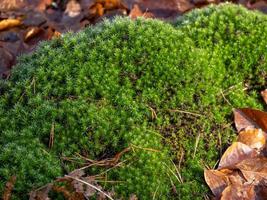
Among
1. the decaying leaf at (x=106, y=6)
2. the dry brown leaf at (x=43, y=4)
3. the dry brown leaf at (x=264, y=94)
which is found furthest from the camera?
the dry brown leaf at (x=43, y=4)

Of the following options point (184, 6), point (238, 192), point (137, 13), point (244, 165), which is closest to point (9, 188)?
point (238, 192)

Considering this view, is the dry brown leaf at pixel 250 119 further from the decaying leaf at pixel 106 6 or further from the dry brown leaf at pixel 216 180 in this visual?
the decaying leaf at pixel 106 6

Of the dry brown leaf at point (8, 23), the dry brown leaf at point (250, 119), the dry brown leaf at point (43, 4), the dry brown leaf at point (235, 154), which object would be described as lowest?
the dry brown leaf at point (235, 154)

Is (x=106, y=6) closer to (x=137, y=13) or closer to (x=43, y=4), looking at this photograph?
(x=137, y=13)

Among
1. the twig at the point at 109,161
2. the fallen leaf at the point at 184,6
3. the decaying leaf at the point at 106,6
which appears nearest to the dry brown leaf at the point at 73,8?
the decaying leaf at the point at 106,6

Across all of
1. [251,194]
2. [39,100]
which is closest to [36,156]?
[39,100]

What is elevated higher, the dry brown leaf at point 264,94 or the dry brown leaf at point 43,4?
the dry brown leaf at point 43,4

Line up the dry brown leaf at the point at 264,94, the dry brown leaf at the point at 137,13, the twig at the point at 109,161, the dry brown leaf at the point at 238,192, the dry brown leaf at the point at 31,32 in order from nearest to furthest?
the dry brown leaf at the point at 238,192, the twig at the point at 109,161, the dry brown leaf at the point at 264,94, the dry brown leaf at the point at 31,32, the dry brown leaf at the point at 137,13
